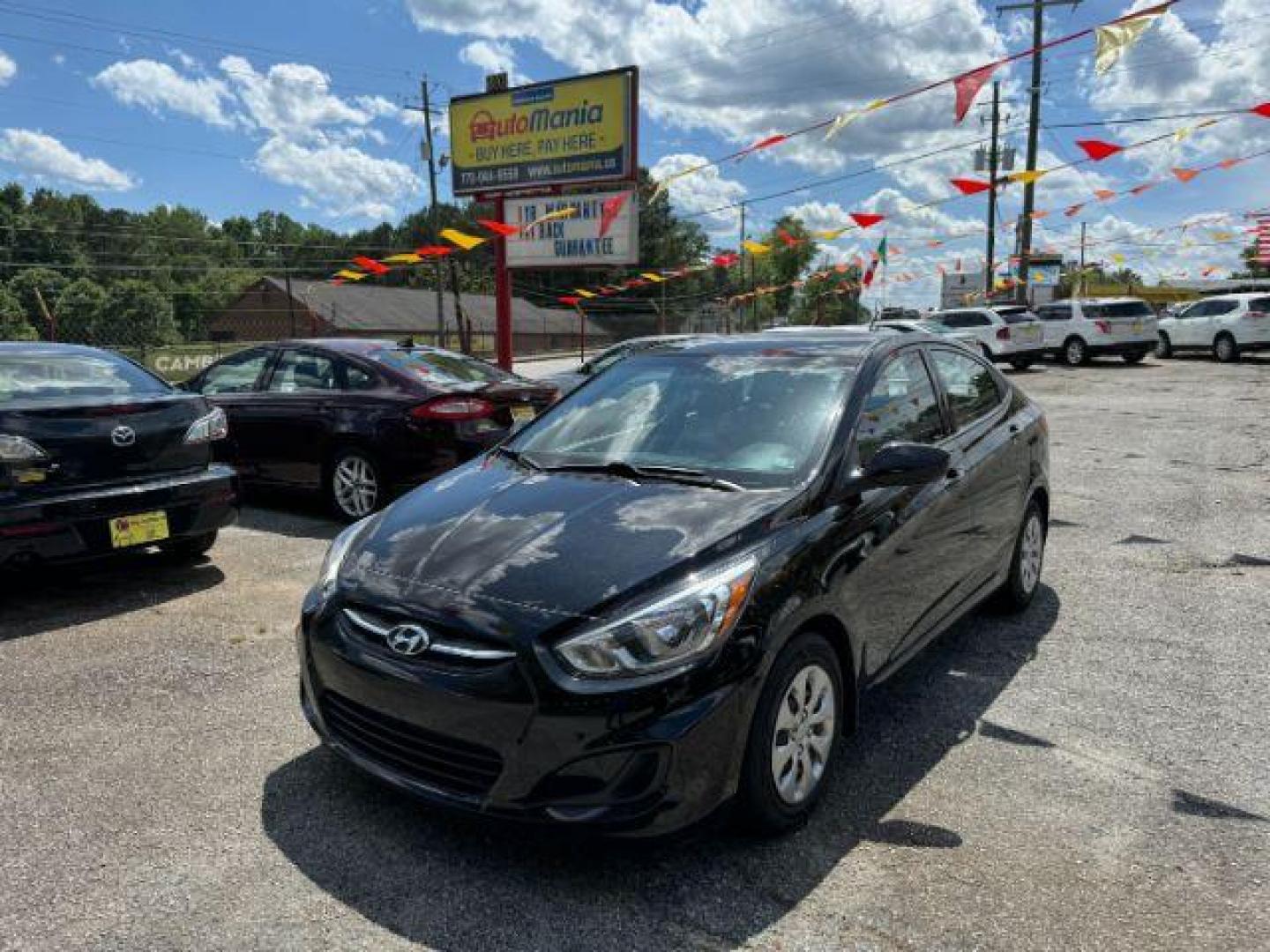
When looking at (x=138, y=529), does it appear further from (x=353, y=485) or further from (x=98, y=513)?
(x=353, y=485)

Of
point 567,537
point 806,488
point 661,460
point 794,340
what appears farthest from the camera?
point 794,340

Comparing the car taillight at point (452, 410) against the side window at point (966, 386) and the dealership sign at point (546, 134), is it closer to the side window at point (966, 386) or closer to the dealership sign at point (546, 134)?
the side window at point (966, 386)

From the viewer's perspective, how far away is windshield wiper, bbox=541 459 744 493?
3270 mm

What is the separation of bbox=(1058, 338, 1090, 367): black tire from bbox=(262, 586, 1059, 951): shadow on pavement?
2397 centimetres

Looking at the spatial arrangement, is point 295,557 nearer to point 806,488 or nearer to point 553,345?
point 806,488

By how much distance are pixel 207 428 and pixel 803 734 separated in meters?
4.22

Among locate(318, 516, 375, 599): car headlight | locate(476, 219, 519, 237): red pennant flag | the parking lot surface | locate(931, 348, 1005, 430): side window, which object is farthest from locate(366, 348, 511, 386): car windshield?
locate(476, 219, 519, 237): red pennant flag

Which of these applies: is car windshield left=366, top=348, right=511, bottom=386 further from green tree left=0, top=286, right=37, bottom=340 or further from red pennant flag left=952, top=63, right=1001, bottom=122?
green tree left=0, top=286, right=37, bottom=340

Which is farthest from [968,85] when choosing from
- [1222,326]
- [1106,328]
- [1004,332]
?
[1222,326]

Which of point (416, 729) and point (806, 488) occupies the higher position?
point (806, 488)

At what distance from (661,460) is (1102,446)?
9142 millimetres

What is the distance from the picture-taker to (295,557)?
617 cm

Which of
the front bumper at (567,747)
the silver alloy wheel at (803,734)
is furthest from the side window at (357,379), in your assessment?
the silver alloy wheel at (803,734)

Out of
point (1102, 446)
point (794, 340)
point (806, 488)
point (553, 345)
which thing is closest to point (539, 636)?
point (806, 488)
